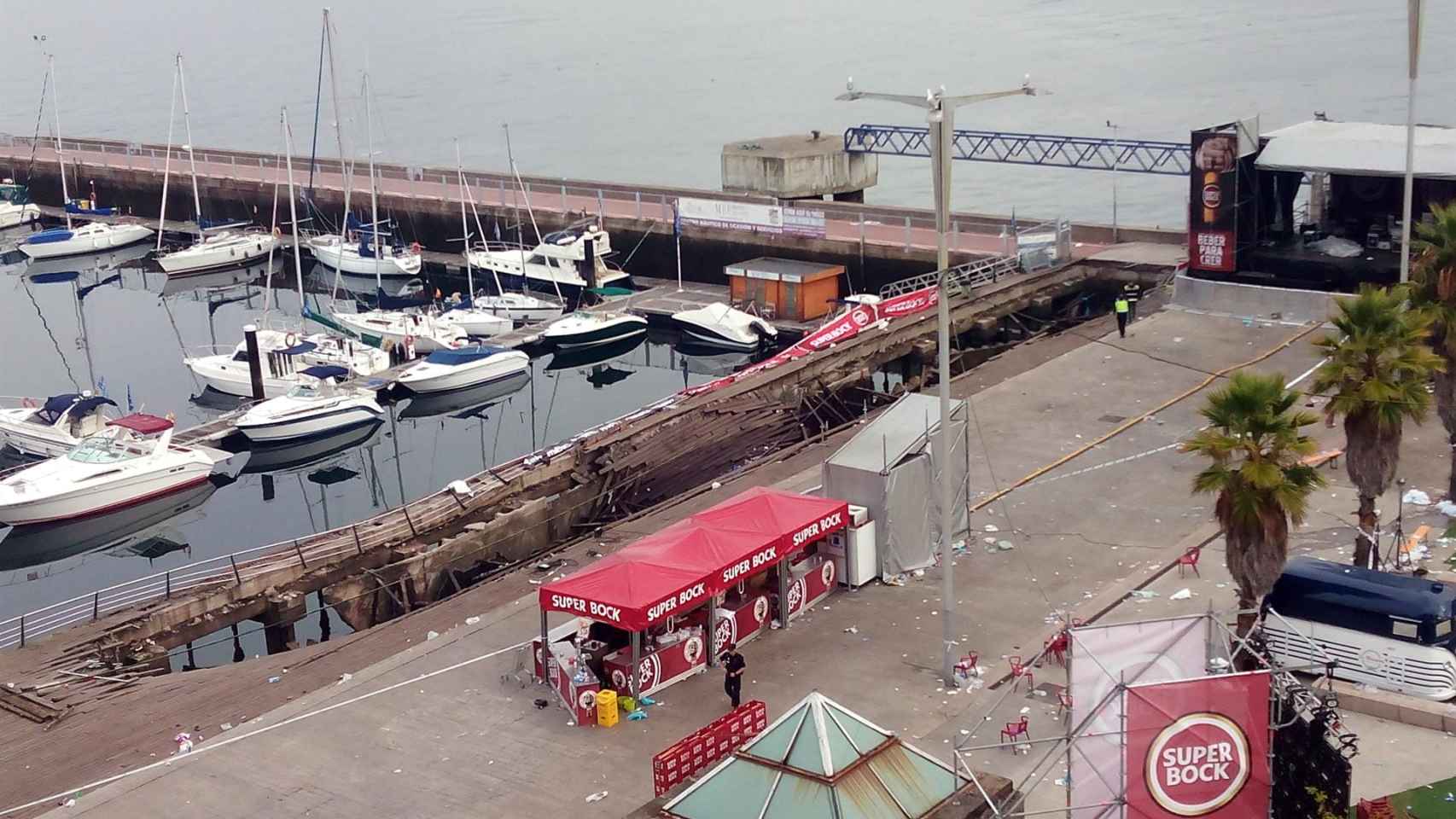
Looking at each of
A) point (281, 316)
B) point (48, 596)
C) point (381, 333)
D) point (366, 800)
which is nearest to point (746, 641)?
point (366, 800)

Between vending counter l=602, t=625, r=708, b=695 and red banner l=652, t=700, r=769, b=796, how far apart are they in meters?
2.46

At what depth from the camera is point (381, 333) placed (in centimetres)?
5762

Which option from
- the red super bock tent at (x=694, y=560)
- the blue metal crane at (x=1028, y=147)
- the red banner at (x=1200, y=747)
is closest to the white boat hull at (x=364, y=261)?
the blue metal crane at (x=1028, y=147)

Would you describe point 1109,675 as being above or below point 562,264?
above

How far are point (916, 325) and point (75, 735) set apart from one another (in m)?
29.4

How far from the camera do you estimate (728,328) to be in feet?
184

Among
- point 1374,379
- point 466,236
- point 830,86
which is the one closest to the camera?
point 1374,379

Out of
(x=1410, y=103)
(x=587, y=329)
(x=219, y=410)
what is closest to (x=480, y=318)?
(x=587, y=329)

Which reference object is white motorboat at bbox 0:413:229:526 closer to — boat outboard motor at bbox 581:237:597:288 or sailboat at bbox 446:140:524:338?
sailboat at bbox 446:140:524:338

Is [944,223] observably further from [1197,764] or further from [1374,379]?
[1197,764]

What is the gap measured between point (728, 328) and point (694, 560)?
3552cm

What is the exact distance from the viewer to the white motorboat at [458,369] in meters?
53.6

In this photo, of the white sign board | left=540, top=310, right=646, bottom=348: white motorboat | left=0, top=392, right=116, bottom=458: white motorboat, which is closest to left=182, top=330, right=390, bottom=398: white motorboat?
left=540, top=310, right=646, bottom=348: white motorboat

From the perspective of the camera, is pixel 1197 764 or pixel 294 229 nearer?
pixel 1197 764
